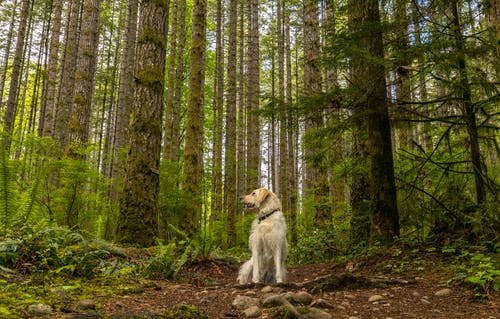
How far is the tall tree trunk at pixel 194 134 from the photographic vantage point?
30.7ft

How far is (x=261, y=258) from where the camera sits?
16.3ft

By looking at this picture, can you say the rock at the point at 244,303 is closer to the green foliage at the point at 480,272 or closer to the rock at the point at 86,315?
the rock at the point at 86,315

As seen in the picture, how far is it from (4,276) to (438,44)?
18.6ft

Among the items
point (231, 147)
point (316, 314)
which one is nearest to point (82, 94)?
point (231, 147)

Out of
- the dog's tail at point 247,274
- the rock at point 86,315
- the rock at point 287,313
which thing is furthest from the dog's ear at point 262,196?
the rock at point 86,315

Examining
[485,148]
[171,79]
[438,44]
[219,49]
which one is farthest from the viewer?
[219,49]

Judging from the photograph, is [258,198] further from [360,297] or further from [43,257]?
[43,257]

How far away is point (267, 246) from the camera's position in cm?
496

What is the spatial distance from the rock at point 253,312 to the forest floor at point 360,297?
0.09 ft

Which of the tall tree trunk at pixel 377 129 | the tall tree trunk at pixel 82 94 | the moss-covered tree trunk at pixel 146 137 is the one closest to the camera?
the tall tree trunk at pixel 377 129

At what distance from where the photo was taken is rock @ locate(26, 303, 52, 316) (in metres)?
2.29

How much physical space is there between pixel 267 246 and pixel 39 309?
10.2 ft

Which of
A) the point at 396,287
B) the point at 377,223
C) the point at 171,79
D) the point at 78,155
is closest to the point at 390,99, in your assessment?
the point at 377,223

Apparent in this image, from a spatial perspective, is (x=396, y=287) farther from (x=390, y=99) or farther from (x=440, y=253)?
(x=390, y=99)
